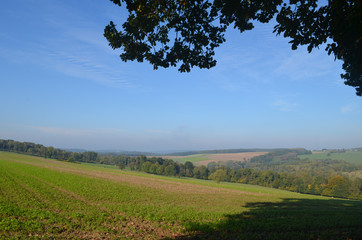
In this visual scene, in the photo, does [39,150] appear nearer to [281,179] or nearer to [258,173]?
[258,173]

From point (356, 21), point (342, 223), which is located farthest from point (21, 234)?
point (342, 223)

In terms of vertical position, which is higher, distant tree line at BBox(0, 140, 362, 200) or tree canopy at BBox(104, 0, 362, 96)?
tree canopy at BBox(104, 0, 362, 96)

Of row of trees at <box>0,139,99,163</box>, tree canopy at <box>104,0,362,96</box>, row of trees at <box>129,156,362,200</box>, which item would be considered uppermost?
tree canopy at <box>104,0,362,96</box>

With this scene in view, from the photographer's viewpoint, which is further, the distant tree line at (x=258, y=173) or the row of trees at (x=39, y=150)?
the row of trees at (x=39, y=150)

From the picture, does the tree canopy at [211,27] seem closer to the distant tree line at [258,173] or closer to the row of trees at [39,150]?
the distant tree line at [258,173]

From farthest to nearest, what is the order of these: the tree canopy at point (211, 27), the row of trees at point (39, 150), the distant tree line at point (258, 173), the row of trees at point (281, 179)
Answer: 1. the row of trees at point (39, 150)
2. the distant tree line at point (258, 173)
3. the row of trees at point (281, 179)
4. the tree canopy at point (211, 27)

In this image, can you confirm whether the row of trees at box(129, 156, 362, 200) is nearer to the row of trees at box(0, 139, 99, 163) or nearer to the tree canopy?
the row of trees at box(0, 139, 99, 163)

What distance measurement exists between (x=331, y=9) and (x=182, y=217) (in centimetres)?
1461

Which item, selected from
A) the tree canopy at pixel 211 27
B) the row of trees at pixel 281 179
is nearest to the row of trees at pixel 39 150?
the row of trees at pixel 281 179

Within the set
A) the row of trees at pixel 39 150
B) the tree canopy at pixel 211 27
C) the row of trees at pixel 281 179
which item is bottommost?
the row of trees at pixel 281 179

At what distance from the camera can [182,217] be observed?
15.1 meters

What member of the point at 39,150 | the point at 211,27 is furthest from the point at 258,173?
the point at 39,150

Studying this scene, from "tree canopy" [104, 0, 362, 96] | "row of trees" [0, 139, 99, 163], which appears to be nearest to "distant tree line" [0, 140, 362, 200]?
"row of trees" [0, 139, 99, 163]

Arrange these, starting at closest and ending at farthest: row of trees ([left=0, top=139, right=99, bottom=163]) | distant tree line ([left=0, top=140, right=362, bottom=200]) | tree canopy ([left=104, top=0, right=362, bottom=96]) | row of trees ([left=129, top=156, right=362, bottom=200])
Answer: tree canopy ([left=104, top=0, right=362, bottom=96]) < row of trees ([left=129, top=156, right=362, bottom=200]) < distant tree line ([left=0, top=140, right=362, bottom=200]) < row of trees ([left=0, top=139, right=99, bottom=163])
